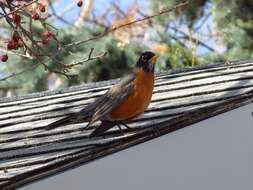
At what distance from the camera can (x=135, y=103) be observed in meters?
5.83

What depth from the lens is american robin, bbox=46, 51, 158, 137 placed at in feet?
19.1

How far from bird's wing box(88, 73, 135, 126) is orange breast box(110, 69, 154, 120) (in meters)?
0.03

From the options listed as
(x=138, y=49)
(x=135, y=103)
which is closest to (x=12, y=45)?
(x=135, y=103)

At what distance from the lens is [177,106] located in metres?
6.12

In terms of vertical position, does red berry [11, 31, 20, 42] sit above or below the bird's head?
above

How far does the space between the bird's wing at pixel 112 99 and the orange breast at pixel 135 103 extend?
0.11ft

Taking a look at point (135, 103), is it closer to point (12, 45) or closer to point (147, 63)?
point (147, 63)

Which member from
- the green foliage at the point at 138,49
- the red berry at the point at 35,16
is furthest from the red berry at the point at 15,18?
the green foliage at the point at 138,49

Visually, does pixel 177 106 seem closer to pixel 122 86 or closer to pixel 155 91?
pixel 122 86

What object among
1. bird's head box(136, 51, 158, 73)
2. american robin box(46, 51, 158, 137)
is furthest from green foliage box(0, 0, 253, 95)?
american robin box(46, 51, 158, 137)

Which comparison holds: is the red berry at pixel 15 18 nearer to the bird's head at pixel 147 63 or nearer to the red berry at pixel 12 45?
the red berry at pixel 12 45

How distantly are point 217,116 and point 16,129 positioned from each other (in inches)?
70.0

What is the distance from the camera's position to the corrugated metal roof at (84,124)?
214 inches

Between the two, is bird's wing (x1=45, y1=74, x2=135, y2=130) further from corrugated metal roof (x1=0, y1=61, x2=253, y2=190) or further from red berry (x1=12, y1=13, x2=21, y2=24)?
red berry (x1=12, y1=13, x2=21, y2=24)
